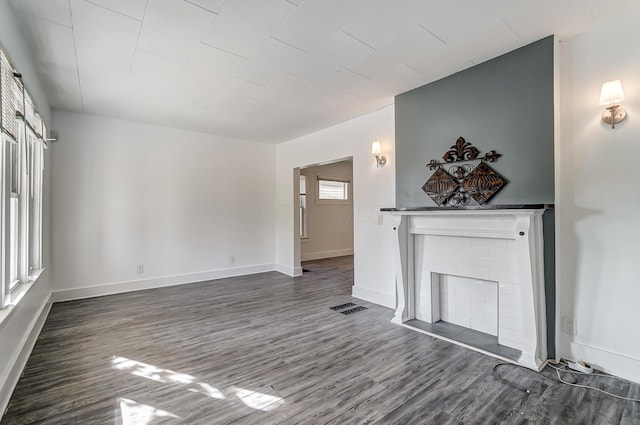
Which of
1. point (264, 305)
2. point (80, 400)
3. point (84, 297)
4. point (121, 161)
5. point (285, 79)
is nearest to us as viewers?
point (80, 400)

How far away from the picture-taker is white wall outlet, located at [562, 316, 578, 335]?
2426 millimetres

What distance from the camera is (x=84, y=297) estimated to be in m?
4.28

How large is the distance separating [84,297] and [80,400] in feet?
9.49

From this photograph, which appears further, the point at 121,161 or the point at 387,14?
the point at 121,161

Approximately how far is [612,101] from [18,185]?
4.62 meters

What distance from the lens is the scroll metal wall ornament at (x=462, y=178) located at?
2807mm

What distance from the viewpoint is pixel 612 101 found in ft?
7.18

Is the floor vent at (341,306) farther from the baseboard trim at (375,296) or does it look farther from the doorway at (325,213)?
the doorway at (325,213)

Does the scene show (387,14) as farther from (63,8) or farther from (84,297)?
(84,297)

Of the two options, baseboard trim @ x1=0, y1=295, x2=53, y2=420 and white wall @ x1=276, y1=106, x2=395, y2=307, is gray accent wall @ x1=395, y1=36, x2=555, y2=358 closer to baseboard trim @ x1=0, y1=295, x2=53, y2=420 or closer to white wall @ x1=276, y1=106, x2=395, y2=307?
white wall @ x1=276, y1=106, x2=395, y2=307

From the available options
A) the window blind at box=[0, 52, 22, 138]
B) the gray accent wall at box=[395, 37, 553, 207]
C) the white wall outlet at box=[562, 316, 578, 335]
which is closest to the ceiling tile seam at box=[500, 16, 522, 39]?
the gray accent wall at box=[395, 37, 553, 207]

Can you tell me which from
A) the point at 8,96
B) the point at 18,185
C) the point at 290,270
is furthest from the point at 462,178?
the point at 18,185

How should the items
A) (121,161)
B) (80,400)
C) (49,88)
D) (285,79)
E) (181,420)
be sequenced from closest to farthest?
(181,420)
(80,400)
(285,79)
(49,88)
(121,161)

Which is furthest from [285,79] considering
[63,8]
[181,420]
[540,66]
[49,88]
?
[181,420]
